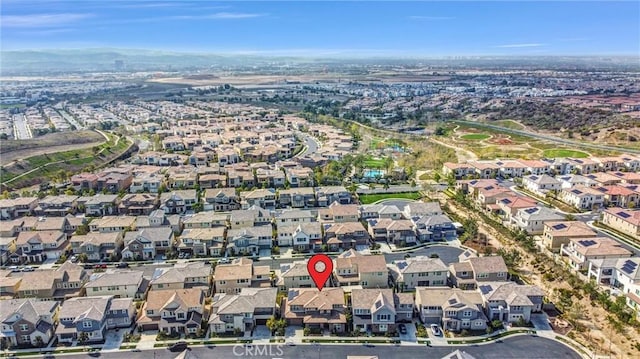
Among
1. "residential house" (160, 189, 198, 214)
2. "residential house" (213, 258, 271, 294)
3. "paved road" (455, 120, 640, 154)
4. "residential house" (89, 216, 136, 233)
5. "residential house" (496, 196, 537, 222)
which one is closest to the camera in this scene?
"residential house" (213, 258, 271, 294)

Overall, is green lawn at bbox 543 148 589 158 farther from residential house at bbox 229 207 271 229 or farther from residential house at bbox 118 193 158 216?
residential house at bbox 118 193 158 216

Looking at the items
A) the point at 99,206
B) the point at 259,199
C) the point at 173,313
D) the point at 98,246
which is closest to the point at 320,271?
the point at 173,313

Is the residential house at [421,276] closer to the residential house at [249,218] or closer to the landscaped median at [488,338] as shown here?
the landscaped median at [488,338]

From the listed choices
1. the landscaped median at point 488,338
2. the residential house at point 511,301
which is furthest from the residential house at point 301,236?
the landscaped median at point 488,338

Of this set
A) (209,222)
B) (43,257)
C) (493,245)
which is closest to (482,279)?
(493,245)

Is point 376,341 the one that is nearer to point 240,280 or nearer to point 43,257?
point 240,280
